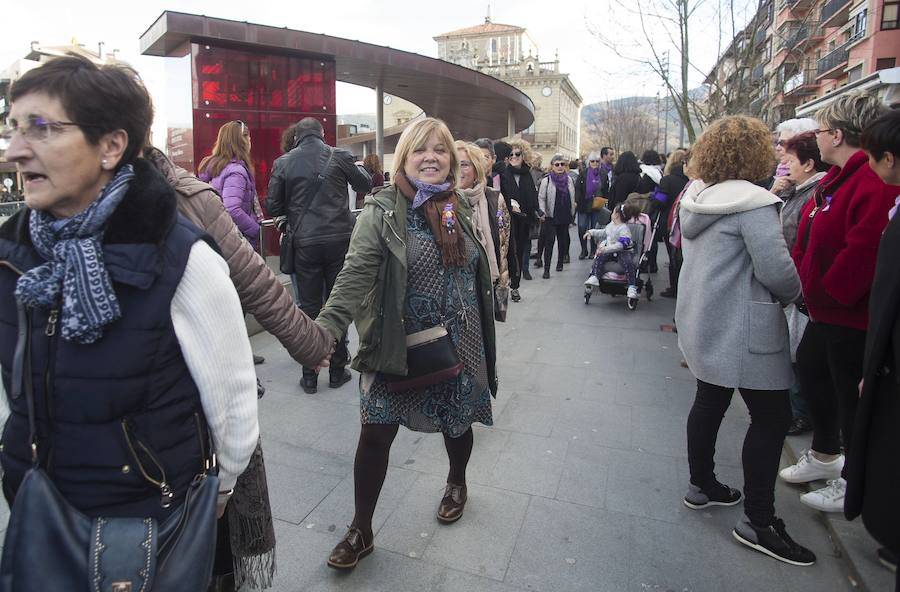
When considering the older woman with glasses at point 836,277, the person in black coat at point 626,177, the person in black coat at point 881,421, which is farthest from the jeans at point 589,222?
the person in black coat at point 881,421

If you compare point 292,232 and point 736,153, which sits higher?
point 736,153

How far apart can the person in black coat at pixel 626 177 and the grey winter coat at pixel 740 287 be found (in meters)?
7.67

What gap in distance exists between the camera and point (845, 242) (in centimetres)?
290

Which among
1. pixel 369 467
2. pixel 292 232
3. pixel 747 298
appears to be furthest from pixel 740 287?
pixel 292 232

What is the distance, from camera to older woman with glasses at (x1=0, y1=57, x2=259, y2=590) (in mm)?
1371

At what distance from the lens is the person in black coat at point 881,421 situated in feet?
5.70

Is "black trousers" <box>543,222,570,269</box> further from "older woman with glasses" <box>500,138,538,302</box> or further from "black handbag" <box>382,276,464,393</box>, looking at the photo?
"black handbag" <box>382,276,464,393</box>

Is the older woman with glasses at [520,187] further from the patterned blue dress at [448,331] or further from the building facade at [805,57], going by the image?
the patterned blue dress at [448,331]

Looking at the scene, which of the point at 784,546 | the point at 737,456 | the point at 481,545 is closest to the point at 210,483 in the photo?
the point at 481,545

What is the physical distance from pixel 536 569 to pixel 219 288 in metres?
1.99

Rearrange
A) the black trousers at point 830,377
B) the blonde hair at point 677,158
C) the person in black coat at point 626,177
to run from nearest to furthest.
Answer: the black trousers at point 830,377 < the blonde hair at point 677,158 < the person in black coat at point 626,177

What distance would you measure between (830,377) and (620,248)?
4.81 meters

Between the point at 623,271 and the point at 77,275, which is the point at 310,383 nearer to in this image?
the point at 77,275

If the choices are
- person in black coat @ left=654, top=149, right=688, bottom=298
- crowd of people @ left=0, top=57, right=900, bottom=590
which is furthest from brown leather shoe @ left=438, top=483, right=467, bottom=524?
person in black coat @ left=654, top=149, right=688, bottom=298
